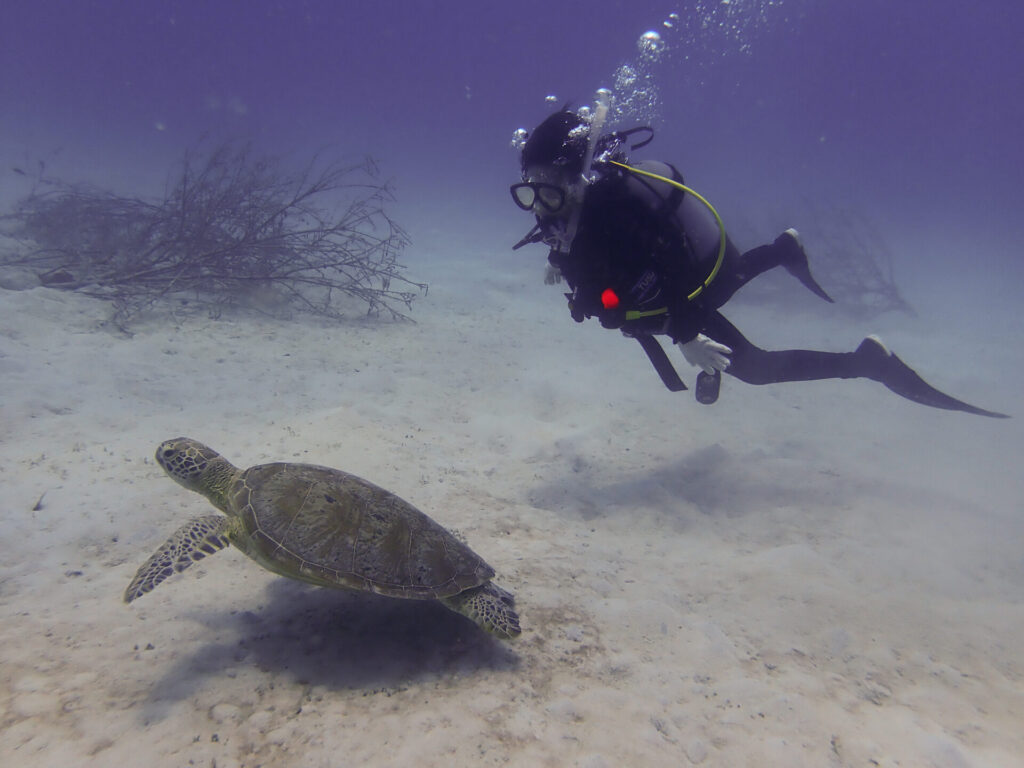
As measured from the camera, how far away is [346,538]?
7.38 ft

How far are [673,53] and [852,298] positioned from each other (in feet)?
127

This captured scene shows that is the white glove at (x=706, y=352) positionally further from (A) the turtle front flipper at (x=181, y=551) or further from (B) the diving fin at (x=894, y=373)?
(A) the turtle front flipper at (x=181, y=551)

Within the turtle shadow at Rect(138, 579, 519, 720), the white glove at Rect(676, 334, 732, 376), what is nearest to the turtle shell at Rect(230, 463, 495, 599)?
the turtle shadow at Rect(138, 579, 519, 720)

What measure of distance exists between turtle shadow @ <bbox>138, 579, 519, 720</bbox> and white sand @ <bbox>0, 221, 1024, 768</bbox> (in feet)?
0.05

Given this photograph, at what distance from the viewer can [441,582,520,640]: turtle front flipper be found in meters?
2.18

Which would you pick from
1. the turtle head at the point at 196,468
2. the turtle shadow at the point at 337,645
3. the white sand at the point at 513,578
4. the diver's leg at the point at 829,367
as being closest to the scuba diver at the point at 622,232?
the diver's leg at the point at 829,367

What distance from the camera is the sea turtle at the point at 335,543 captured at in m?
2.16

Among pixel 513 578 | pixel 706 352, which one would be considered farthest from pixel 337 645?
pixel 706 352

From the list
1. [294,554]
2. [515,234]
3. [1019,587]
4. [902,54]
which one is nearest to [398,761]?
[294,554]

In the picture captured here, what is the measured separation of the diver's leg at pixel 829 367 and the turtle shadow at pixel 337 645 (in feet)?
12.3

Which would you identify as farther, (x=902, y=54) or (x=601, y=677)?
(x=902, y=54)

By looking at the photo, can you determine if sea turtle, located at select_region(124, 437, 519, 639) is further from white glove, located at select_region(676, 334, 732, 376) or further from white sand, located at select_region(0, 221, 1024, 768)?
white glove, located at select_region(676, 334, 732, 376)

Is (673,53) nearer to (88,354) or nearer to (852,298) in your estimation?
(852,298)

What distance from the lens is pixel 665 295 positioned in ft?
12.0
